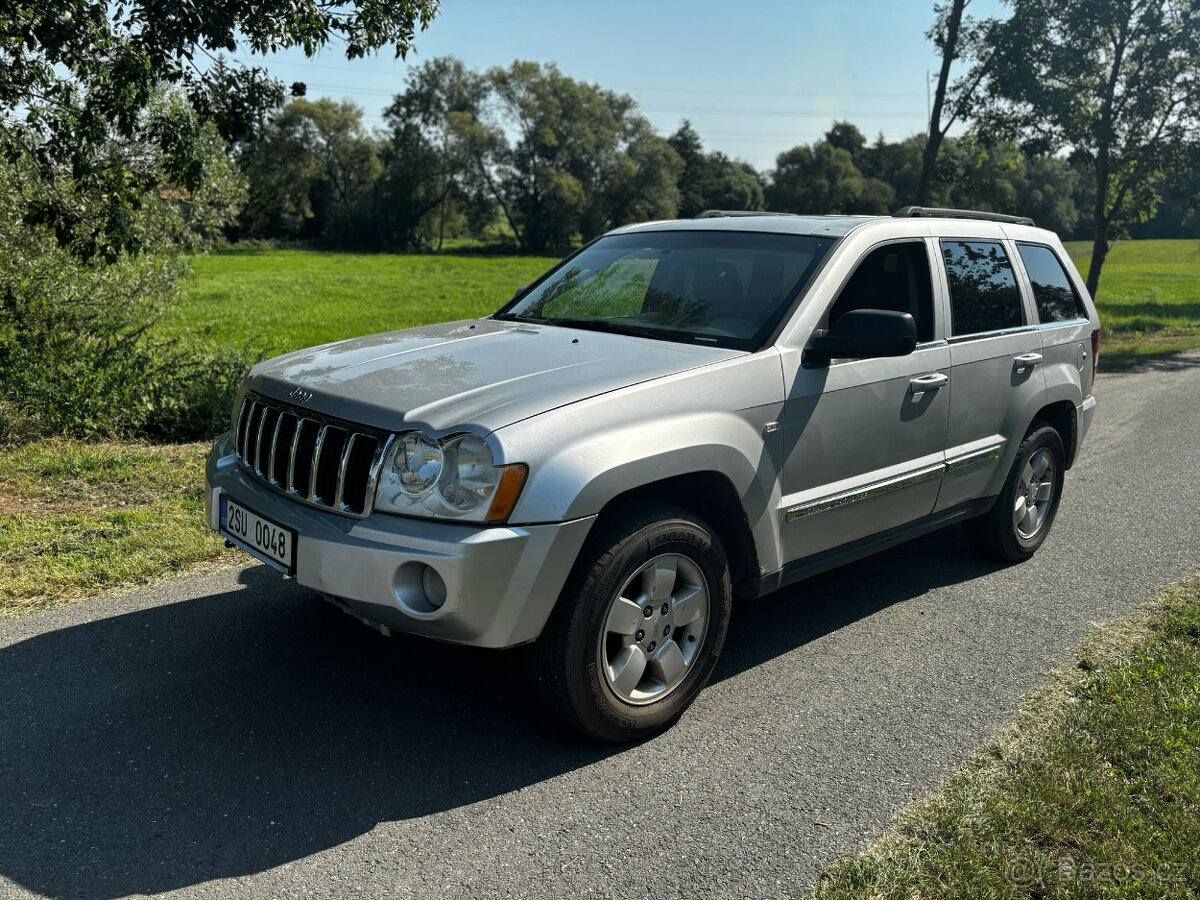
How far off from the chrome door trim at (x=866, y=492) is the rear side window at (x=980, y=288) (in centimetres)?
71

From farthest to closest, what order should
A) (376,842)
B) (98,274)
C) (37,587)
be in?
(98,274) → (37,587) → (376,842)

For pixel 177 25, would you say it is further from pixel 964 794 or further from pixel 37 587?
pixel 964 794

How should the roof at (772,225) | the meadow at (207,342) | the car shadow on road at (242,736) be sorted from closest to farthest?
the car shadow on road at (242,736) < the roof at (772,225) < the meadow at (207,342)

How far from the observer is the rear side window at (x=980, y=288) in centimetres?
496

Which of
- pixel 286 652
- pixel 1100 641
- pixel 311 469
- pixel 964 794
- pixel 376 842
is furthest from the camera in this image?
pixel 1100 641

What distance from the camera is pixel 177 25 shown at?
628cm

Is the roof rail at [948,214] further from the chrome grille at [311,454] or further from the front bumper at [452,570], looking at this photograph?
the chrome grille at [311,454]

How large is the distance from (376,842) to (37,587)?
2852 mm

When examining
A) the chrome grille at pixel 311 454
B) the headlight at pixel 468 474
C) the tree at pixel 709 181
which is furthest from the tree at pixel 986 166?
the tree at pixel 709 181

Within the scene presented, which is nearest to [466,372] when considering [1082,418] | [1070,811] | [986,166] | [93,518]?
[1070,811]

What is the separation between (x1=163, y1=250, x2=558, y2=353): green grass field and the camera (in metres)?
18.1

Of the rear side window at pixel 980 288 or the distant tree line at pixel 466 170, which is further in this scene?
the distant tree line at pixel 466 170

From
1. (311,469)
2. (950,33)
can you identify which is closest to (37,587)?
(311,469)

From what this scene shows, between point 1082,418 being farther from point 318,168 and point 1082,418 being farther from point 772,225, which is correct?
point 318,168
